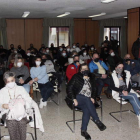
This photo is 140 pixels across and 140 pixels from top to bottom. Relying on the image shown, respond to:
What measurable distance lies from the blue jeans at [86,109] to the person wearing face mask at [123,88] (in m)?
0.84

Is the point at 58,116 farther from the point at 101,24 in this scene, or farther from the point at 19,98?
the point at 101,24

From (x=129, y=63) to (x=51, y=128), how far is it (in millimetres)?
3147

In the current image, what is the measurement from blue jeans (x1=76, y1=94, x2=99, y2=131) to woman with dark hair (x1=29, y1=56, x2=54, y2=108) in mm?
1497

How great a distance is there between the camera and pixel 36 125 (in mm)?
3619

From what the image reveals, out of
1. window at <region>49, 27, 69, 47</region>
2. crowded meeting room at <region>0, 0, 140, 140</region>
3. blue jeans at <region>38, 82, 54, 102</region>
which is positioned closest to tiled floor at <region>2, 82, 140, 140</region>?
crowded meeting room at <region>0, 0, 140, 140</region>

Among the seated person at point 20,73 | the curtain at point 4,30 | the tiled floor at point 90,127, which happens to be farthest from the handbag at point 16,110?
the curtain at point 4,30

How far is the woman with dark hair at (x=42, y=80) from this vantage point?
17.6 feet

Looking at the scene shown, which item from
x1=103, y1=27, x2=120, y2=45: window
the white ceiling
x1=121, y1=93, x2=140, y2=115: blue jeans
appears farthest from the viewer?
x1=103, y1=27, x2=120, y2=45: window

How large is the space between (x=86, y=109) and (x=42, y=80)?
1.91m

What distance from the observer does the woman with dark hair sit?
211 inches

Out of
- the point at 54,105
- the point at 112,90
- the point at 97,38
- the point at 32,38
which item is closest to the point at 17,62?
the point at 54,105

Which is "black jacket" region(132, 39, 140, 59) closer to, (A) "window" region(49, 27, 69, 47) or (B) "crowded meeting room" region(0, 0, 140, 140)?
(B) "crowded meeting room" region(0, 0, 140, 140)

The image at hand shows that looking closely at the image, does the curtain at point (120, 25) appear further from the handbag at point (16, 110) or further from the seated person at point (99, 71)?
the handbag at point (16, 110)

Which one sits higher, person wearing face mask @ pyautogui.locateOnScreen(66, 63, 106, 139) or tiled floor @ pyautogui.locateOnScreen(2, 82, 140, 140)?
person wearing face mask @ pyautogui.locateOnScreen(66, 63, 106, 139)
